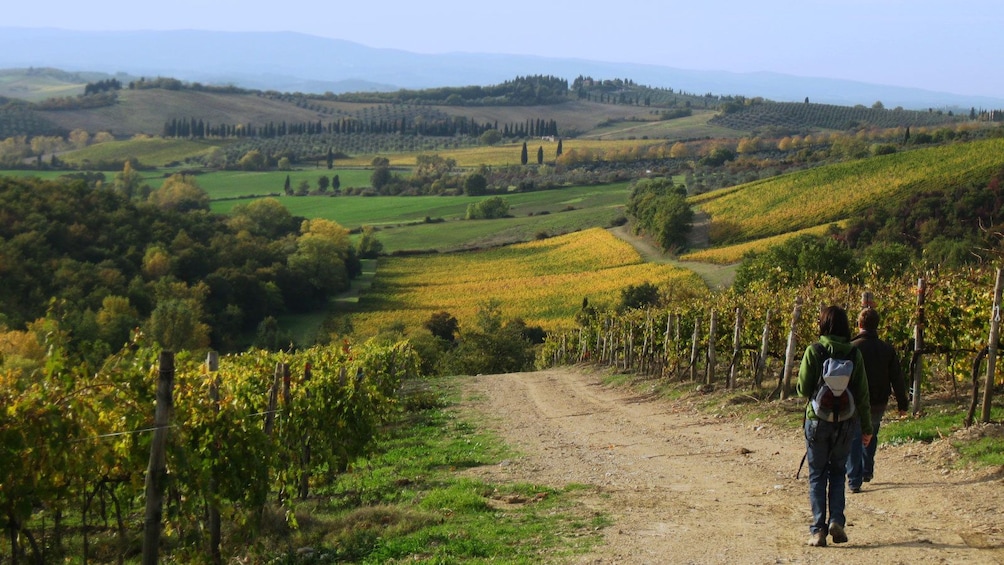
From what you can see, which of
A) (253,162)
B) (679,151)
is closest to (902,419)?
(679,151)

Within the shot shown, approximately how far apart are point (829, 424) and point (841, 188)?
264ft

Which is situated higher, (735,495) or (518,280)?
(735,495)

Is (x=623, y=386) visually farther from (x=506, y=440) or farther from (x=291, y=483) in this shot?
(x=291, y=483)

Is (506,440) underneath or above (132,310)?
above

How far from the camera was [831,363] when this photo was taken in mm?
8789

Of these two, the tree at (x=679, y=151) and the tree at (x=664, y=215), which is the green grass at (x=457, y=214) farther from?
the tree at (x=679, y=151)

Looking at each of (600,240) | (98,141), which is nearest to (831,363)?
(600,240)

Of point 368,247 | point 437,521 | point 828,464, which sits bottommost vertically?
point 368,247

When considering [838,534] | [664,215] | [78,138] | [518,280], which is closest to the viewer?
[838,534]

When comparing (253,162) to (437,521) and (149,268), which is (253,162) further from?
(437,521)

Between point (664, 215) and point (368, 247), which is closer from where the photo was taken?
point (664, 215)

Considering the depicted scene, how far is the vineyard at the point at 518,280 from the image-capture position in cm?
7244

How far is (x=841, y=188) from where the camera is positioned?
84938 mm

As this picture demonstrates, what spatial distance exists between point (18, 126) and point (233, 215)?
107443 millimetres
